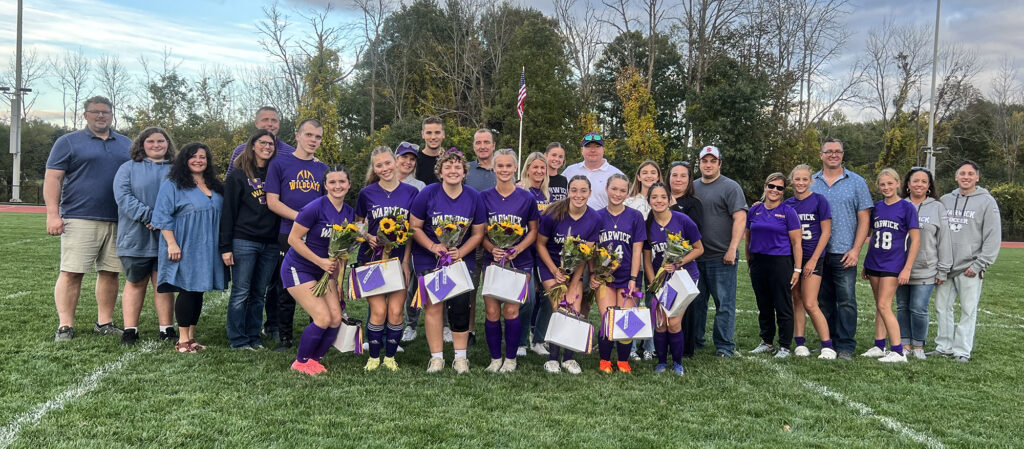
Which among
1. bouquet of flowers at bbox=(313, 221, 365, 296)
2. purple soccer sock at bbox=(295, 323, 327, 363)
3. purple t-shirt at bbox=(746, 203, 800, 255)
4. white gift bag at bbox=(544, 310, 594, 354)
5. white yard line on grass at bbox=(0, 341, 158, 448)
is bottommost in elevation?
white yard line on grass at bbox=(0, 341, 158, 448)

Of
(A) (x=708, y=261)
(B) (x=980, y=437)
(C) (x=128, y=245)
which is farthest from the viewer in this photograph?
(A) (x=708, y=261)

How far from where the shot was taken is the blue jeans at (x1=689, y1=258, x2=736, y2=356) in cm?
569

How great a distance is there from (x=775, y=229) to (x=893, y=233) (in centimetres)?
117

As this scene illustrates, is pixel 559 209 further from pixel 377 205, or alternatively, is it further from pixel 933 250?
pixel 933 250

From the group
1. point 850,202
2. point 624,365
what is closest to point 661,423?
A: point 624,365

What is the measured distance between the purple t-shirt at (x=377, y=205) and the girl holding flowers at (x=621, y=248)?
166 cm

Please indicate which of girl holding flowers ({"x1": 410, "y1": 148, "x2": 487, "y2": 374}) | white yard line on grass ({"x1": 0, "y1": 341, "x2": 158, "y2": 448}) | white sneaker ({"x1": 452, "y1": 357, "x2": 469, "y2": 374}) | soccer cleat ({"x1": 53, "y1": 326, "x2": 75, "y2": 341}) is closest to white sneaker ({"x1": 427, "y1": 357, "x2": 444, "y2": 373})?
girl holding flowers ({"x1": 410, "y1": 148, "x2": 487, "y2": 374})

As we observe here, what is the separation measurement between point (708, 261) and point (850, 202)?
153 centimetres

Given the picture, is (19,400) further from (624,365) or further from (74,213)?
(624,365)

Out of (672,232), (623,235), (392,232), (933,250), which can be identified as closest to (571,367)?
(623,235)

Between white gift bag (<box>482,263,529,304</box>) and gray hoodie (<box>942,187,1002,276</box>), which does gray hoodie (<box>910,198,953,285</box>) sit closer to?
gray hoodie (<box>942,187,1002,276</box>)

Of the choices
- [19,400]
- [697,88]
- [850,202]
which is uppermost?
[697,88]

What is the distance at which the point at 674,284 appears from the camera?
4.87m

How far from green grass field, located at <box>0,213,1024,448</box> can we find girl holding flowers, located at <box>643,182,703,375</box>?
0.26 m
